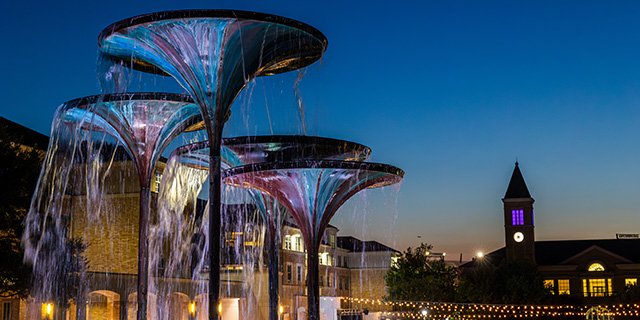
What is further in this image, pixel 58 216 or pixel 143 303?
pixel 58 216

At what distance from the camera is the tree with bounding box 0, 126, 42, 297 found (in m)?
23.1

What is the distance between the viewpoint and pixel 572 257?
7512cm

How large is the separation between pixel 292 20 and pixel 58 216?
22.8 metres

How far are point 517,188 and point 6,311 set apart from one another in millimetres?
59168

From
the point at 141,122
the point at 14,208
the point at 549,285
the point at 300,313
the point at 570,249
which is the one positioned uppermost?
the point at 141,122

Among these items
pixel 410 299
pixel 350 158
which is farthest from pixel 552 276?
pixel 350 158

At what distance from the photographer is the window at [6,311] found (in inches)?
1104

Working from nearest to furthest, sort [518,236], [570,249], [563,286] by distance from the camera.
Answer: [563,286] → [518,236] → [570,249]

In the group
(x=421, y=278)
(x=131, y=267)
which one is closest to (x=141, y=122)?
(x=131, y=267)

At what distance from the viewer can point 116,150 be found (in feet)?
132

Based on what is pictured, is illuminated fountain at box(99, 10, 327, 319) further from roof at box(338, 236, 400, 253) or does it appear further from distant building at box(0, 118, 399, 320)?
roof at box(338, 236, 400, 253)

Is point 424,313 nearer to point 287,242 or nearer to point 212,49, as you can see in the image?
point 287,242

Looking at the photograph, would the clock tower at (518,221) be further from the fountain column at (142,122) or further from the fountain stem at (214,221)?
the fountain stem at (214,221)

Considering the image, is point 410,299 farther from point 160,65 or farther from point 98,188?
point 160,65
